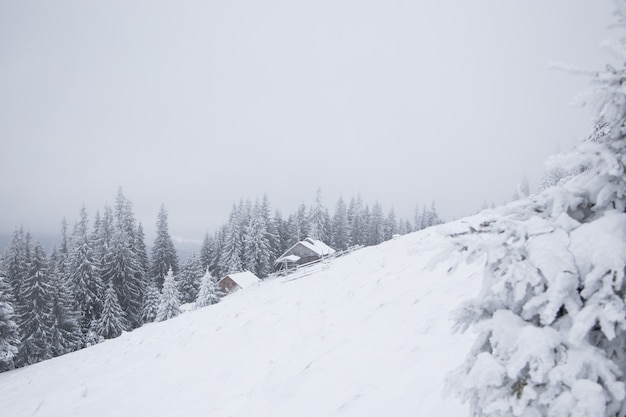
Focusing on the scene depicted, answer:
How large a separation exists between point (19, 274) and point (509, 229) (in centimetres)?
5637

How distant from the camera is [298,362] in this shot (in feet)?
23.9

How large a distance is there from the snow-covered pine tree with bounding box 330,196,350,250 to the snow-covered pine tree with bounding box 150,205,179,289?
116ft

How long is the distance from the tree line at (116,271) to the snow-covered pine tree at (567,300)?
3367 cm

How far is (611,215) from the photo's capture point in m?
2.17

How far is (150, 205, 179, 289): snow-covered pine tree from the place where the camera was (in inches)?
2168

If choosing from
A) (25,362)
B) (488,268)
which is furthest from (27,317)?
(488,268)

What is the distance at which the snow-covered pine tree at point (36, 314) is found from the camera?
32375 mm

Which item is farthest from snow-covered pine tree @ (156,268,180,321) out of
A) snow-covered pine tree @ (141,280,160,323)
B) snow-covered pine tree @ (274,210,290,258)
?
snow-covered pine tree @ (274,210,290,258)

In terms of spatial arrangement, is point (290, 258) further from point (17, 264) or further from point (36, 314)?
point (17, 264)

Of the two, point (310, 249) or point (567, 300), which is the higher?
point (567, 300)

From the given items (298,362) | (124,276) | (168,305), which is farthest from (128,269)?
(298,362)

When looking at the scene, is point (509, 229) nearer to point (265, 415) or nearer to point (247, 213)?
point (265, 415)

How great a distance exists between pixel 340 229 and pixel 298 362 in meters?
69.5

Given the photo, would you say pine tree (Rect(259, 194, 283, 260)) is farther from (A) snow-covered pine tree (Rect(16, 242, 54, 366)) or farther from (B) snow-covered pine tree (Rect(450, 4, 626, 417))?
(B) snow-covered pine tree (Rect(450, 4, 626, 417))
